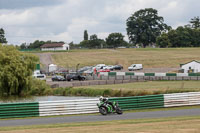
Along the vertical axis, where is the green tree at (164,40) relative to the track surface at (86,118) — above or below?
above

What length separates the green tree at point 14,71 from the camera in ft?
150

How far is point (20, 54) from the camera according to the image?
48469 millimetres

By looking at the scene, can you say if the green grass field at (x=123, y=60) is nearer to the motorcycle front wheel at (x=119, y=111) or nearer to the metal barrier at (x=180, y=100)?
the metal barrier at (x=180, y=100)

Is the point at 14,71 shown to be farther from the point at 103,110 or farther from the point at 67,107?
the point at 103,110

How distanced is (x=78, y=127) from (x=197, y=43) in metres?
139

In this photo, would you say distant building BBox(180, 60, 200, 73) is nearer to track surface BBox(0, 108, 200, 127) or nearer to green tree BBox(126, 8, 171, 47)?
track surface BBox(0, 108, 200, 127)

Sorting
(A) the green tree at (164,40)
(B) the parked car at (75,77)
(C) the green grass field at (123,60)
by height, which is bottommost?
(B) the parked car at (75,77)

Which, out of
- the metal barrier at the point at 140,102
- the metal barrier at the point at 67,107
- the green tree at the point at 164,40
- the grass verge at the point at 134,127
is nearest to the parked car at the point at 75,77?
the metal barrier at the point at 140,102

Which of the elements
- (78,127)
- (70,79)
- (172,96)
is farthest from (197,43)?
(78,127)

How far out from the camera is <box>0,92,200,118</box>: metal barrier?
76.1 feet

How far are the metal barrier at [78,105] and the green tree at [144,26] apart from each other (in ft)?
435

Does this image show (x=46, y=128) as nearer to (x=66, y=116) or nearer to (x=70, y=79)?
(x=66, y=116)

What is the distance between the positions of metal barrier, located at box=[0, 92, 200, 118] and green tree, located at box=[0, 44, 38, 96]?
906 inches

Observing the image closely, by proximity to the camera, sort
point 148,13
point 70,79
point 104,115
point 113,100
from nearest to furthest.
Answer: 1. point 104,115
2. point 113,100
3. point 70,79
4. point 148,13
